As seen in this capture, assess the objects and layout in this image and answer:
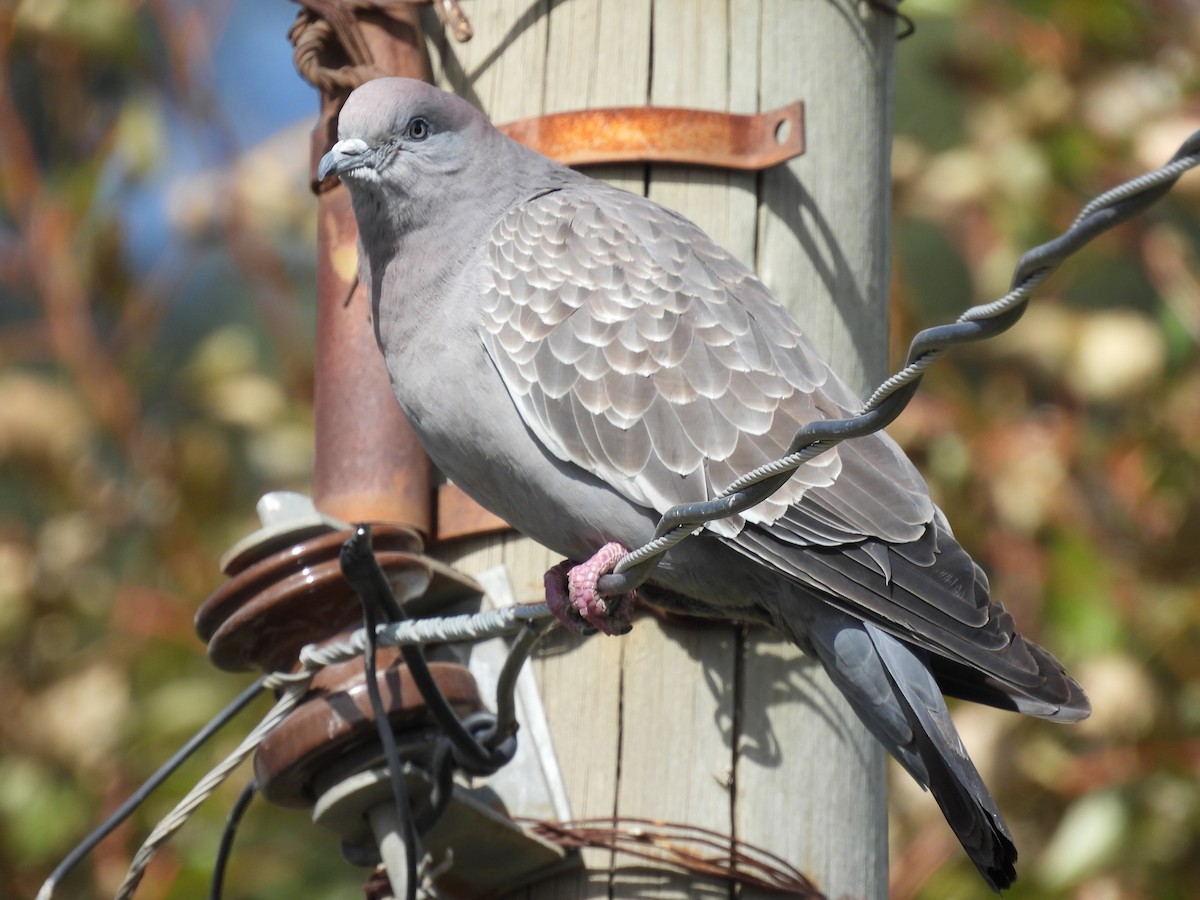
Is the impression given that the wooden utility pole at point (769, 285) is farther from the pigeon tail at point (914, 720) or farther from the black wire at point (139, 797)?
the black wire at point (139, 797)

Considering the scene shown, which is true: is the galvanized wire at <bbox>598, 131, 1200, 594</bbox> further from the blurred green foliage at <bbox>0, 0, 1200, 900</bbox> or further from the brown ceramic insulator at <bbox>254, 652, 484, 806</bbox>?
the blurred green foliage at <bbox>0, 0, 1200, 900</bbox>

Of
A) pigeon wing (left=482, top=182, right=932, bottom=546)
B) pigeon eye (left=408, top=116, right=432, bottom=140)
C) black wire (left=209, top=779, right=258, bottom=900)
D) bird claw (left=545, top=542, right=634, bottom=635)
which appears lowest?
black wire (left=209, top=779, right=258, bottom=900)

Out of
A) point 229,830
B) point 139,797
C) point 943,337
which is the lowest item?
point 229,830

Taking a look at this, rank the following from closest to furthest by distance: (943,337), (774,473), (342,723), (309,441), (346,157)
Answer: (943,337), (774,473), (342,723), (346,157), (309,441)

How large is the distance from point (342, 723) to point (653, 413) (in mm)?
888

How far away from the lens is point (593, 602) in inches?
111

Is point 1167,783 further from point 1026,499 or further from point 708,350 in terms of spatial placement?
point 708,350

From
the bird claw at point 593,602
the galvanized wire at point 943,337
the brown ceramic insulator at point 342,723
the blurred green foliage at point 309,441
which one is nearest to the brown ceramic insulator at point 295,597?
the brown ceramic insulator at point 342,723

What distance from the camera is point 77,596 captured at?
16.3 feet

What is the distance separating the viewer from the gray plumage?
2.72 meters

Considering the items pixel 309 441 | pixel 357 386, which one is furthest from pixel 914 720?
pixel 309 441

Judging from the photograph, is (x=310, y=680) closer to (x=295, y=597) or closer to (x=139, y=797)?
(x=295, y=597)

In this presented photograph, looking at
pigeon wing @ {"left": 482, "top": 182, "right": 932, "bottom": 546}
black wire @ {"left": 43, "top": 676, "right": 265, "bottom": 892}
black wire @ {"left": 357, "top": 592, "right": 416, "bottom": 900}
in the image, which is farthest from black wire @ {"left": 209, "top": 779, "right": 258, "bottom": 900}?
pigeon wing @ {"left": 482, "top": 182, "right": 932, "bottom": 546}

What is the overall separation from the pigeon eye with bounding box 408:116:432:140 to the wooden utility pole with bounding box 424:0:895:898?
0.37 metres
